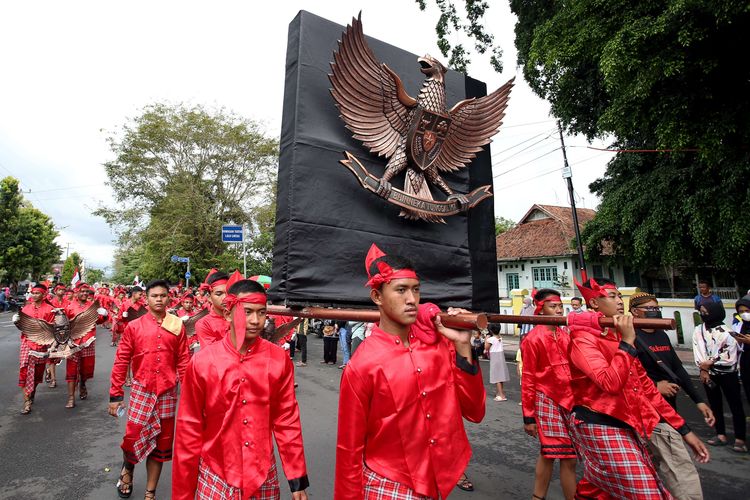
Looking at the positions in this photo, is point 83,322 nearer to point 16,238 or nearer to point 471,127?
point 471,127

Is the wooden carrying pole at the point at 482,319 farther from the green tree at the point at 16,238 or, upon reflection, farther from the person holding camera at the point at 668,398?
the green tree at the point at 16,238

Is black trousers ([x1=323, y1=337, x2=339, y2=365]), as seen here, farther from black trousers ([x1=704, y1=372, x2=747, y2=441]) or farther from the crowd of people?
black trousers ([x1=704, y1=372, x2=747, y2=441])

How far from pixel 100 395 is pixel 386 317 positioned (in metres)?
8.15

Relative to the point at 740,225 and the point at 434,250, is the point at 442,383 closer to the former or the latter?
the point at 434,250

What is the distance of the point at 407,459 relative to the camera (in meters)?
1.90

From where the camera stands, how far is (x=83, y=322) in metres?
7.00

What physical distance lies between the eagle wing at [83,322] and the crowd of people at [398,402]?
12.1 ft

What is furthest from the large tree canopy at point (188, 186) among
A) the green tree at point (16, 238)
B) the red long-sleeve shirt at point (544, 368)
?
the red long-sleeve shirt at point (544, 368)

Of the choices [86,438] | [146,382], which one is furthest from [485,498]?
[86,438]

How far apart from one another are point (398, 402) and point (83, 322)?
23.4ft

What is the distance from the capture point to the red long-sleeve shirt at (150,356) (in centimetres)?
385

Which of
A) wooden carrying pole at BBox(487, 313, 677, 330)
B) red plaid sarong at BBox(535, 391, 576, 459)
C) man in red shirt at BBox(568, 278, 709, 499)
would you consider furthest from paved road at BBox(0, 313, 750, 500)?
wooden carrying pole at BBox(487, 313, 677, 330)

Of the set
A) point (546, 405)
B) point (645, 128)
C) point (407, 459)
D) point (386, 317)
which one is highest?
point (645, 128)

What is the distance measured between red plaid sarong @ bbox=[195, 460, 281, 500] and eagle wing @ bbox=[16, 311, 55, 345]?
5885 mm
